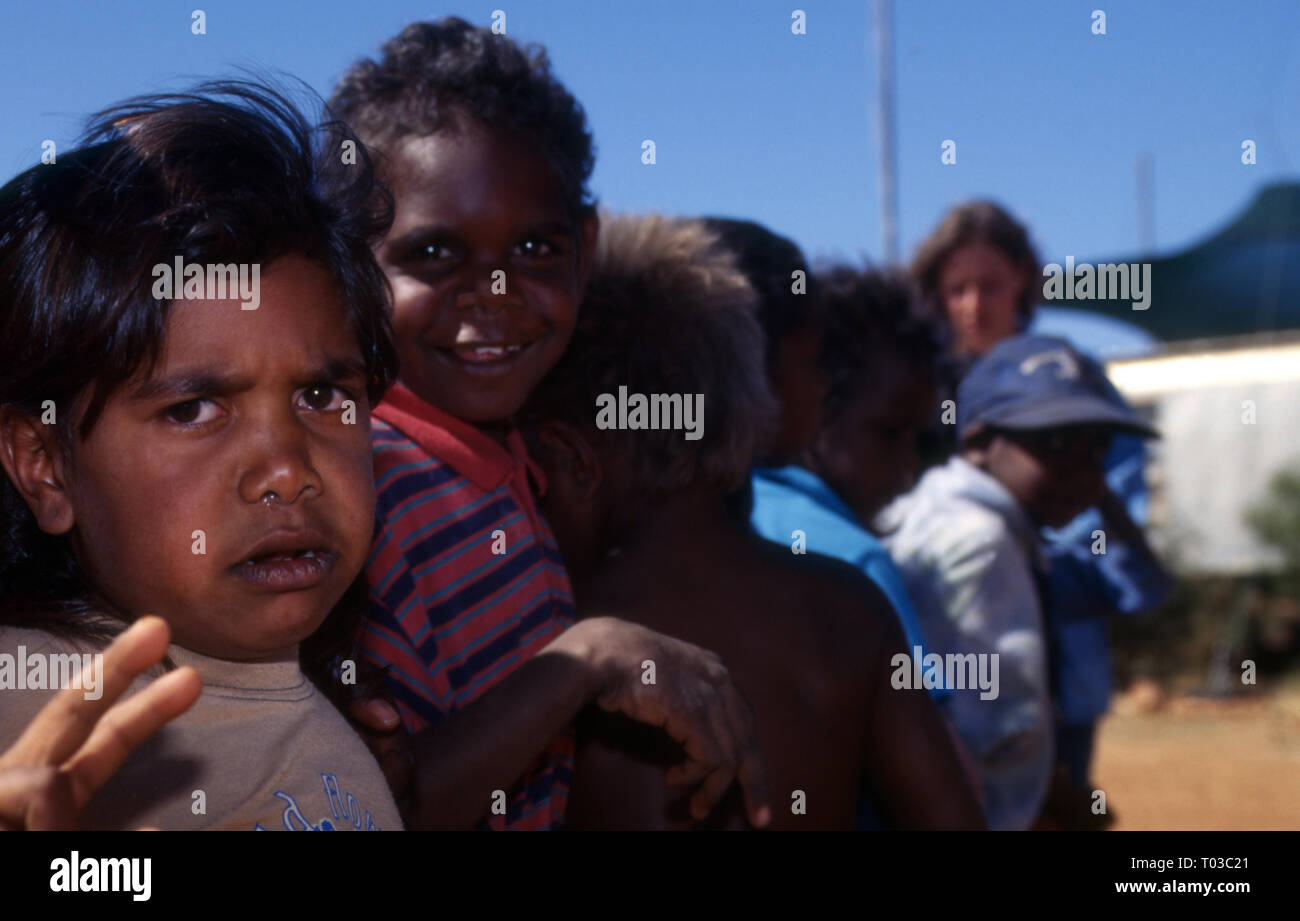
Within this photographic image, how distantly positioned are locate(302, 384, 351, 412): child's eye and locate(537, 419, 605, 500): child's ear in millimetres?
685

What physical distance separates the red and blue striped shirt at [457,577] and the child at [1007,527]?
1.01 meters

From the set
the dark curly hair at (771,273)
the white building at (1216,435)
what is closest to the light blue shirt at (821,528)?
the dark curly hair at (771,273)

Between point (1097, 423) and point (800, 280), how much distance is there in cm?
93

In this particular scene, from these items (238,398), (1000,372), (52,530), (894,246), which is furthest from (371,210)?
(894,246)

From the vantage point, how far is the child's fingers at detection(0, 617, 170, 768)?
81cm

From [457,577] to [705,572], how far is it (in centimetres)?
38

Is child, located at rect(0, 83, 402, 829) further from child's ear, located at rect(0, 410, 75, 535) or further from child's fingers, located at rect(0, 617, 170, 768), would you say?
child's fingers, located at rect(0, 617, 170, 768)

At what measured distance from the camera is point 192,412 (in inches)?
47.1

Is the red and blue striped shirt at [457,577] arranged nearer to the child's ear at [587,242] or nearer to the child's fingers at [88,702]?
the child's ear at [587,242]

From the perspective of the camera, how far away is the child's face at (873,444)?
9.71 feet

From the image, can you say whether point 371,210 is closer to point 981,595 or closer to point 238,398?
point 238,398
